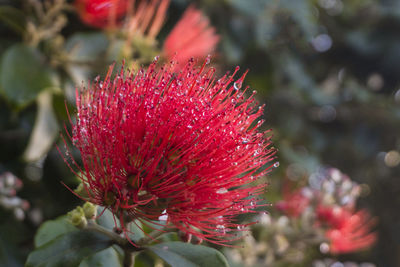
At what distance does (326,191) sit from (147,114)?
1.14m

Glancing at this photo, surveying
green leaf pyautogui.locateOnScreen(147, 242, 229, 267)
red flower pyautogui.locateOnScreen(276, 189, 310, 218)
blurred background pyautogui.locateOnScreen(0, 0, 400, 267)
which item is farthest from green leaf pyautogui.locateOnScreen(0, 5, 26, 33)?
red flower pyautogui.locateOnScreen(276, 189, 310, 218)

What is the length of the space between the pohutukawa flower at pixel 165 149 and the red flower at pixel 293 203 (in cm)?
106

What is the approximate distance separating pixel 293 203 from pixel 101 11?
1200 millimetres

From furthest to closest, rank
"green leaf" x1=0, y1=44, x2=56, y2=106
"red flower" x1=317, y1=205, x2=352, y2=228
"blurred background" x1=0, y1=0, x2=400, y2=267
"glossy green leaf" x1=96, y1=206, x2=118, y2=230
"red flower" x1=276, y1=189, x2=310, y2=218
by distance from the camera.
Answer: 1. "red flower" x1=276, y1=189, x2=310, y2=218
2. "red flower" x1=317, y1=205, x2=352, y2=228
3. "blurred background" x1=0, y1=0, x2=400, y2=267
4. "green leaf" x1=0, y1=44, x2=56, y2=106
5. "glossy green leaf" x1=96, y1=206, x2=118, y2=230

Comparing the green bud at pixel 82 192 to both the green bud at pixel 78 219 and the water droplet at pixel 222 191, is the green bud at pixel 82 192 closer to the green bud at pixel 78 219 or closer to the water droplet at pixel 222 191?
the green bud at pixel 78 219

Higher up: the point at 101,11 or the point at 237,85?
the point at 101,11

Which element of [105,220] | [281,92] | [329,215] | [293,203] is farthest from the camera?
[281,92]

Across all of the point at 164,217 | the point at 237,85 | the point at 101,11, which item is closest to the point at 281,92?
the point at 101,11

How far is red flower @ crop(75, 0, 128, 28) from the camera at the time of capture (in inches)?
64.8

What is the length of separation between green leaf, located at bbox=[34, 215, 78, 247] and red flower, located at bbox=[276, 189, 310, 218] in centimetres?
110

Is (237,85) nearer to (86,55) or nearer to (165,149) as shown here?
(165,149)

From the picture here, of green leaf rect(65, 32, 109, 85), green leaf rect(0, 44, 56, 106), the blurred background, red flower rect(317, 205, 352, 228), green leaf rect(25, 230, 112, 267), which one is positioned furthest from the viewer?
red flower rect(317, 205, 352, 228)

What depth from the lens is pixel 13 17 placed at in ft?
4.86

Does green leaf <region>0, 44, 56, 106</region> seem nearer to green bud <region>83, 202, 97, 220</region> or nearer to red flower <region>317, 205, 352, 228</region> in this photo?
green bud <region>83, 202, 97, 220</region>
